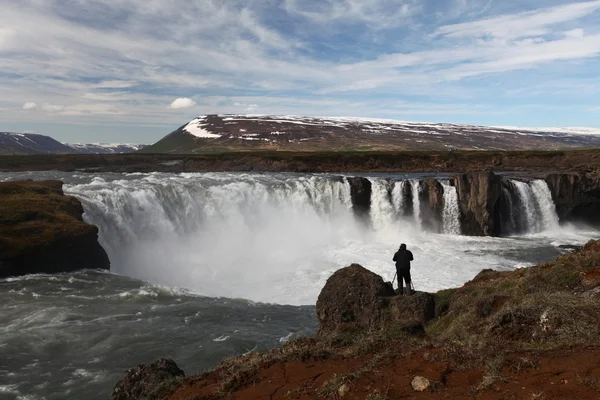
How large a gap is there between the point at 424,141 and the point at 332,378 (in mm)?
171833

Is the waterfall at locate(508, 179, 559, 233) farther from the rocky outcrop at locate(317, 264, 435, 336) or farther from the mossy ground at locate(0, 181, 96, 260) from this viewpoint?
the mossy ground at locate(0, 181, 96, 260)

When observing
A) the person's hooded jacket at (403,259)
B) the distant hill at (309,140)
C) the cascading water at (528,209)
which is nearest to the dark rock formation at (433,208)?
the cascading water at (528,209)

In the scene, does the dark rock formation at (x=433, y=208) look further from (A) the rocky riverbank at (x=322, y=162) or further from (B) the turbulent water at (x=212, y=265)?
(A) the rocky riverbank at (x=322, y=162)

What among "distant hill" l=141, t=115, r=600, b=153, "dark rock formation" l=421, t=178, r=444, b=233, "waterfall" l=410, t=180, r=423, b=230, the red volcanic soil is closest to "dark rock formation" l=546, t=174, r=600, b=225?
"dark rock formation" l=421, t=178, r=444, b=233

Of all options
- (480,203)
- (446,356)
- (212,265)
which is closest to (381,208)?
(480,203)

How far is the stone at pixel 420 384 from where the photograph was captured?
22.0 feet

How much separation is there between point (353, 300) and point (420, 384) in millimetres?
8419

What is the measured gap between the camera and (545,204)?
48.2 m

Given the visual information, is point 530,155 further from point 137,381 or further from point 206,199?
point 137,381

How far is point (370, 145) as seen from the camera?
154250 mm

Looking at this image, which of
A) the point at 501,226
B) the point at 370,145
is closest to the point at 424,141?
the point at 370,145

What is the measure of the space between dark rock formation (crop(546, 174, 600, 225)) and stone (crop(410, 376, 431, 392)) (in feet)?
162

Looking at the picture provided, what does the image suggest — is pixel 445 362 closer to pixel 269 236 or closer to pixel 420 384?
pixel 420 384

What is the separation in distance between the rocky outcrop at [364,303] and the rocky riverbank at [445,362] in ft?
→ 3.78
